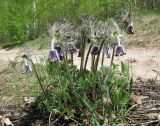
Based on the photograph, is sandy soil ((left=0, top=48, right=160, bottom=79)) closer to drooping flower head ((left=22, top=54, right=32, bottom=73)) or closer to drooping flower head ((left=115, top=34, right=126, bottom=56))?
drooping flower head ((left=22, top=54, right=32, bottom=73))

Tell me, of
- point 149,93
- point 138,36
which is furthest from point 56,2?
point 149,93

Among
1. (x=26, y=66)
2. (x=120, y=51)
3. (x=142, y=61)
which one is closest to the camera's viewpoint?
A: (x=120, y=51)

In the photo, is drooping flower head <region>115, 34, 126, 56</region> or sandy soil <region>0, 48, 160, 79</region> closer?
drooping flower head <region>115, 34, 126, 56</region>

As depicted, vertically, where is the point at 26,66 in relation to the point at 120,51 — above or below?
below

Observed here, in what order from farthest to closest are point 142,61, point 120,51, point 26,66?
1. point 142,61
2. point 26,66
3. point 120,51

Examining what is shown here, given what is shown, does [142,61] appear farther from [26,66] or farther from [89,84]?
[26,66]

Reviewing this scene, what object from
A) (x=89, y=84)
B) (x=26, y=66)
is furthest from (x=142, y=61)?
(x=26, y=66)

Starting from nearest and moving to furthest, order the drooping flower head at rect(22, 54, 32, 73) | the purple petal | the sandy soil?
the purple petal, the drooping flower head at rect(22, 54, 32, 73), the sandy soil

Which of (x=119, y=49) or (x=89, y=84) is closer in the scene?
(x=119, y=49)

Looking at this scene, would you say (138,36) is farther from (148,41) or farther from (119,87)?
(119,87)

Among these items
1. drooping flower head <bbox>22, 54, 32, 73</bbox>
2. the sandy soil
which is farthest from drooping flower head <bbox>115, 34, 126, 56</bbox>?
the sandy soil

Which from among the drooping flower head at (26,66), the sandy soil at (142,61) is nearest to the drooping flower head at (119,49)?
the drooping flower head at (26,66)

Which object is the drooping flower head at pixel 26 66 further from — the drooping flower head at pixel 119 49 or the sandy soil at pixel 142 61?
the sandy soil at pixel 142 61

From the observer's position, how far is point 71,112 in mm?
4273
